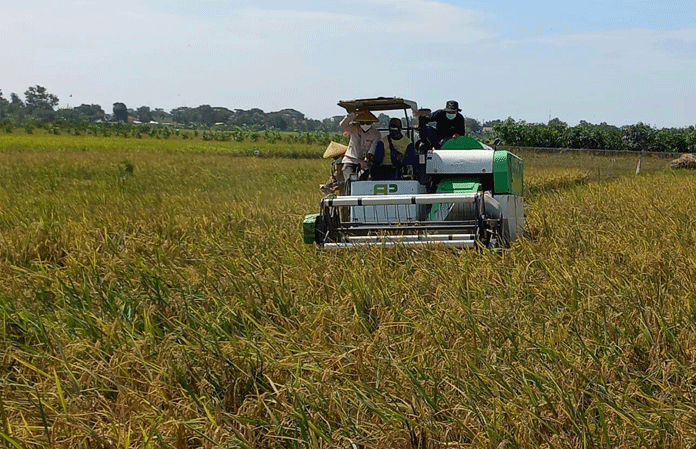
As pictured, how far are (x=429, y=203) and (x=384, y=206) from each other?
0.98 m

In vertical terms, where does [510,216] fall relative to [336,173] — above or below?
below

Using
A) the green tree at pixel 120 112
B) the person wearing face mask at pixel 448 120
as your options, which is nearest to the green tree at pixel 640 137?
the person wearing face mask at pixel 448 120

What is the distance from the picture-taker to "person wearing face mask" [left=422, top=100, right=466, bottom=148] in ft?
31.0

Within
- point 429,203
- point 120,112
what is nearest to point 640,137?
point 429,203

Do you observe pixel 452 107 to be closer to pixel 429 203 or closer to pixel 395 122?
pixel 395 122

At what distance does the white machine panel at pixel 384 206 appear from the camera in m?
8.23

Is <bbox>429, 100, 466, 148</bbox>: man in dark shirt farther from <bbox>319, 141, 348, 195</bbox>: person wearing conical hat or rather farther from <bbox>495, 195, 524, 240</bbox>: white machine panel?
<bbox>495, 195, 524, 240</bbox>: white machine panel

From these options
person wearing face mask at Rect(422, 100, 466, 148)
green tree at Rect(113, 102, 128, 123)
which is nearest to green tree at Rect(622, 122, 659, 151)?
person wearing face mask at Rect(422, 100, 466, 148)

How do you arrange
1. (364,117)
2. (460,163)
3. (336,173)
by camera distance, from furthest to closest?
(336,173) < (364,117) < (460,163)

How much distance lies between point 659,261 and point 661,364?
2.55 metres

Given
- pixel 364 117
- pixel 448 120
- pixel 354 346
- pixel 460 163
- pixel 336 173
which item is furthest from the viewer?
pixel 448 120

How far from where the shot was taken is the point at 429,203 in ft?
24.2

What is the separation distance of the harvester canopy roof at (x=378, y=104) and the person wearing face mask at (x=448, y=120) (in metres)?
1.00

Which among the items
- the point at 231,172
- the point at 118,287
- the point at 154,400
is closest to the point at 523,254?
the point at 118,287
